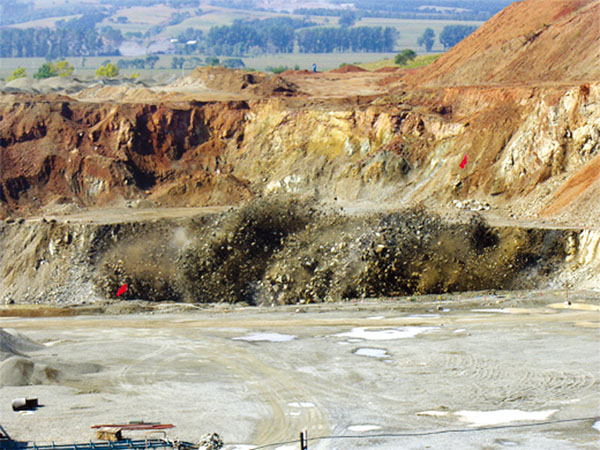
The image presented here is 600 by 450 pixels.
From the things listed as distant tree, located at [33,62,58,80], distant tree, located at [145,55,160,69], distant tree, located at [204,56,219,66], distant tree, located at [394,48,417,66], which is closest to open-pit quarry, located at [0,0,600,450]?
distant tree, located at [394,48,417,66]

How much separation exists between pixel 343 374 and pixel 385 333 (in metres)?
5.97

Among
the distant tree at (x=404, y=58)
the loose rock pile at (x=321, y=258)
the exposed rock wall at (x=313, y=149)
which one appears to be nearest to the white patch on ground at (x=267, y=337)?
the loose rock pile at (x=321, y=258)

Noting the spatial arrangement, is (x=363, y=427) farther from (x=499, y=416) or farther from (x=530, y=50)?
(x=530, y=50)

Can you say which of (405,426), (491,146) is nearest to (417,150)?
(491,146)

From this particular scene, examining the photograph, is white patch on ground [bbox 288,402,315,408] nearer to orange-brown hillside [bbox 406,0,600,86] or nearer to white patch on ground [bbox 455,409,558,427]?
white patch on ground [bbox 455,409,558,427]

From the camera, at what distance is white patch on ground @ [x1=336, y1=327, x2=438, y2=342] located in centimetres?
3438

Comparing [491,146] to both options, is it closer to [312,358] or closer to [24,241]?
[312,358]

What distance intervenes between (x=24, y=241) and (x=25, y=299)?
5.04 meters

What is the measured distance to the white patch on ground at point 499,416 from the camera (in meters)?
24.2

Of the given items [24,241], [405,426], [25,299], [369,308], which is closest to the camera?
[405,426]

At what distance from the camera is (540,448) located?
22.1m

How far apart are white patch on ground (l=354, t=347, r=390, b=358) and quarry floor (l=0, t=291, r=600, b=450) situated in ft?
0.24

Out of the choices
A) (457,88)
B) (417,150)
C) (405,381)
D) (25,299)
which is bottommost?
(25,299)

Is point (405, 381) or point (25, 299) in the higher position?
point (405, 381)
